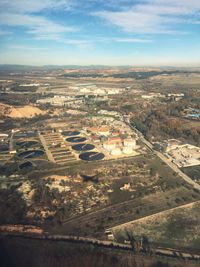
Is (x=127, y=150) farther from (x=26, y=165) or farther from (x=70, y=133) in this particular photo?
(x=70, y=133)

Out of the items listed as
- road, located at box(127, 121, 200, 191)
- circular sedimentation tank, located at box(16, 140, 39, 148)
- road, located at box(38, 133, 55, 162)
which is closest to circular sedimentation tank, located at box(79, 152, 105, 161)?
→ road, located at box(38, 133, 55, 162)

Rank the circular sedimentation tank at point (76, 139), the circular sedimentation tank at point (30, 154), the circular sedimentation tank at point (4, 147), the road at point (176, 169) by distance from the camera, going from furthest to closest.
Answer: the circular sedimentation tank at point (76, 139) < the circular sedimentation tank at point (4, 147) < the circular sedimentation tank at point (30, 154) < the road at point (176, 169)

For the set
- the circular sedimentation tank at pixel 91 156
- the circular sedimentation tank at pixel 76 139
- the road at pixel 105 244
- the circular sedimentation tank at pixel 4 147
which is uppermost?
the circular sedimentation tank at pixel 4 147

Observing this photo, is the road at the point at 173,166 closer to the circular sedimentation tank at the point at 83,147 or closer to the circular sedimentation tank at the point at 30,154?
the circular sedimentation tank at the point at 83,147

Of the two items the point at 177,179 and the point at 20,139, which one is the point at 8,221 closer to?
the point at 177,179

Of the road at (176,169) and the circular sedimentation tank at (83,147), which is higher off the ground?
the circular sedimentation tank at (83,147)

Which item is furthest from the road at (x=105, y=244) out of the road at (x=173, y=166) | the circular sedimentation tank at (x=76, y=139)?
the circular sedimentation tank at (x=76, y=139)

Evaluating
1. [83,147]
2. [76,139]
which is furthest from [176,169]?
[76,139]
